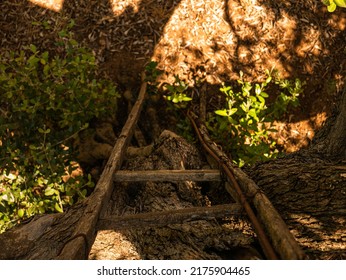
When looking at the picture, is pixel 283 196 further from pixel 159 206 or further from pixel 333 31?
pixel 333 31

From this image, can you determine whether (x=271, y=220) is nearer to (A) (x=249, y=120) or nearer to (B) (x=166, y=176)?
(B) (x=166, y=176)

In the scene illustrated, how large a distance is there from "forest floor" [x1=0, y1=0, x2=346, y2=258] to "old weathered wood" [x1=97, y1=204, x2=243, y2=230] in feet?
8.47

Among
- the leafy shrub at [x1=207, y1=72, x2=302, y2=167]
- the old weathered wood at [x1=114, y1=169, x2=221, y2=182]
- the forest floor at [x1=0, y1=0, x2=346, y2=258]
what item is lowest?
the old weathered wood at [x1=114, y1=169, x2=221, y2=182]

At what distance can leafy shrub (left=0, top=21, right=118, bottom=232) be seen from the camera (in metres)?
3.52

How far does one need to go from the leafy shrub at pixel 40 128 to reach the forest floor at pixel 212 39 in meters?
0.84

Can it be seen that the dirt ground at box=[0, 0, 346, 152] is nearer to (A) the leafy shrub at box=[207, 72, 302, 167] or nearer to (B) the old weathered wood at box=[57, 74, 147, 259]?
(A) the leafy shrub at box=[207, 72, 302, 167]

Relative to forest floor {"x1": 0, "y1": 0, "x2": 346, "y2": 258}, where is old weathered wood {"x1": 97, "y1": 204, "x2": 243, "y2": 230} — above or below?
below

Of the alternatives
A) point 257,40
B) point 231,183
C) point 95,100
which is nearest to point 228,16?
point 257,40

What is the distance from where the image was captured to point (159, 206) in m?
2.33

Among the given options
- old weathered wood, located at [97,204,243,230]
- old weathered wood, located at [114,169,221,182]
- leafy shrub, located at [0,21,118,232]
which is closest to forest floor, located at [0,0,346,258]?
leafy shrub, located at [0,21,118,232]

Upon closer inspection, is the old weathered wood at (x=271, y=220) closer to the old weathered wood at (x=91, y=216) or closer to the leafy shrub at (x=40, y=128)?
the old weathered wood at (x=91, y=216)

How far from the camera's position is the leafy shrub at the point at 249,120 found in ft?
12.2
